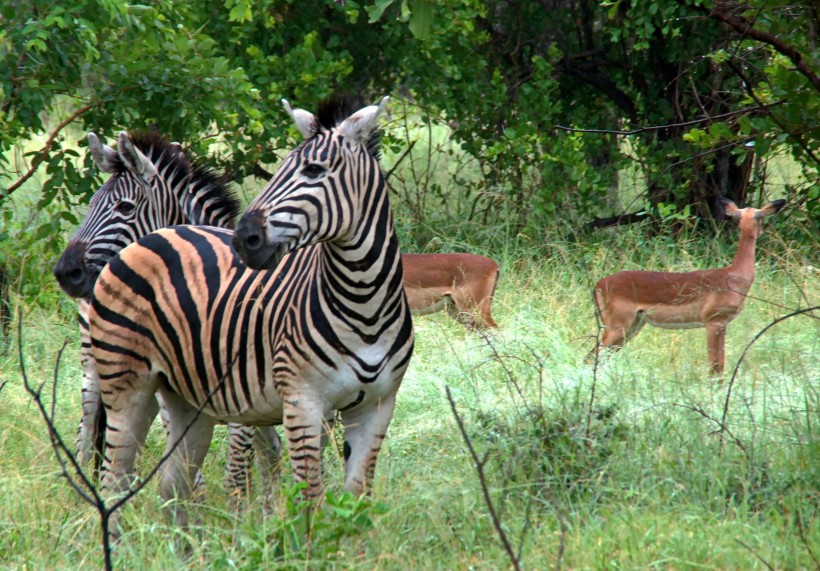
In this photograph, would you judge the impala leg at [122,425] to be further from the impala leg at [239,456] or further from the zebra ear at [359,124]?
the zebra ear at [359,124]

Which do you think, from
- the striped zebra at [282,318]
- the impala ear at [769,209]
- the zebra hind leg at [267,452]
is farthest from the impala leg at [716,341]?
the striped zebra at [282,318]

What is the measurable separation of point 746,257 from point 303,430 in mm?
5181

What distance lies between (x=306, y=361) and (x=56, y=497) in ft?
5.92

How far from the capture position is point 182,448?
16.8ft

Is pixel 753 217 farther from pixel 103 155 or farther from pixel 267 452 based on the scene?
pixel 103 155

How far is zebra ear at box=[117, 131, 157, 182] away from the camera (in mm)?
5684

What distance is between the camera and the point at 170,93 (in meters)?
7.91

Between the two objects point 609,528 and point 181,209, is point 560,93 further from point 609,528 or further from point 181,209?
point 609,528

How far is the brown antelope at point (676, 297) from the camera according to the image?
798cm

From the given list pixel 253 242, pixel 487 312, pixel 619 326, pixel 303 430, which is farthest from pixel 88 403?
pixel 619 326

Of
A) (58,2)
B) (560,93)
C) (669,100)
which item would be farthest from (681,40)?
(58,2)

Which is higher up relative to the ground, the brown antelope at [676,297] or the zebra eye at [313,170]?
the zebra eye at [313,170]

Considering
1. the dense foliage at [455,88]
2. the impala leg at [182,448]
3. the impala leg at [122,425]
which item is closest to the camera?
the impala leg at [122,425]

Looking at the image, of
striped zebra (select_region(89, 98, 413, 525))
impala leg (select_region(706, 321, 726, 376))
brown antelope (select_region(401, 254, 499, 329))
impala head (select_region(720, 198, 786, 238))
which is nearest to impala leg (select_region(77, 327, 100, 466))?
striped zebra (select_region(89, 98, 413, 525))
